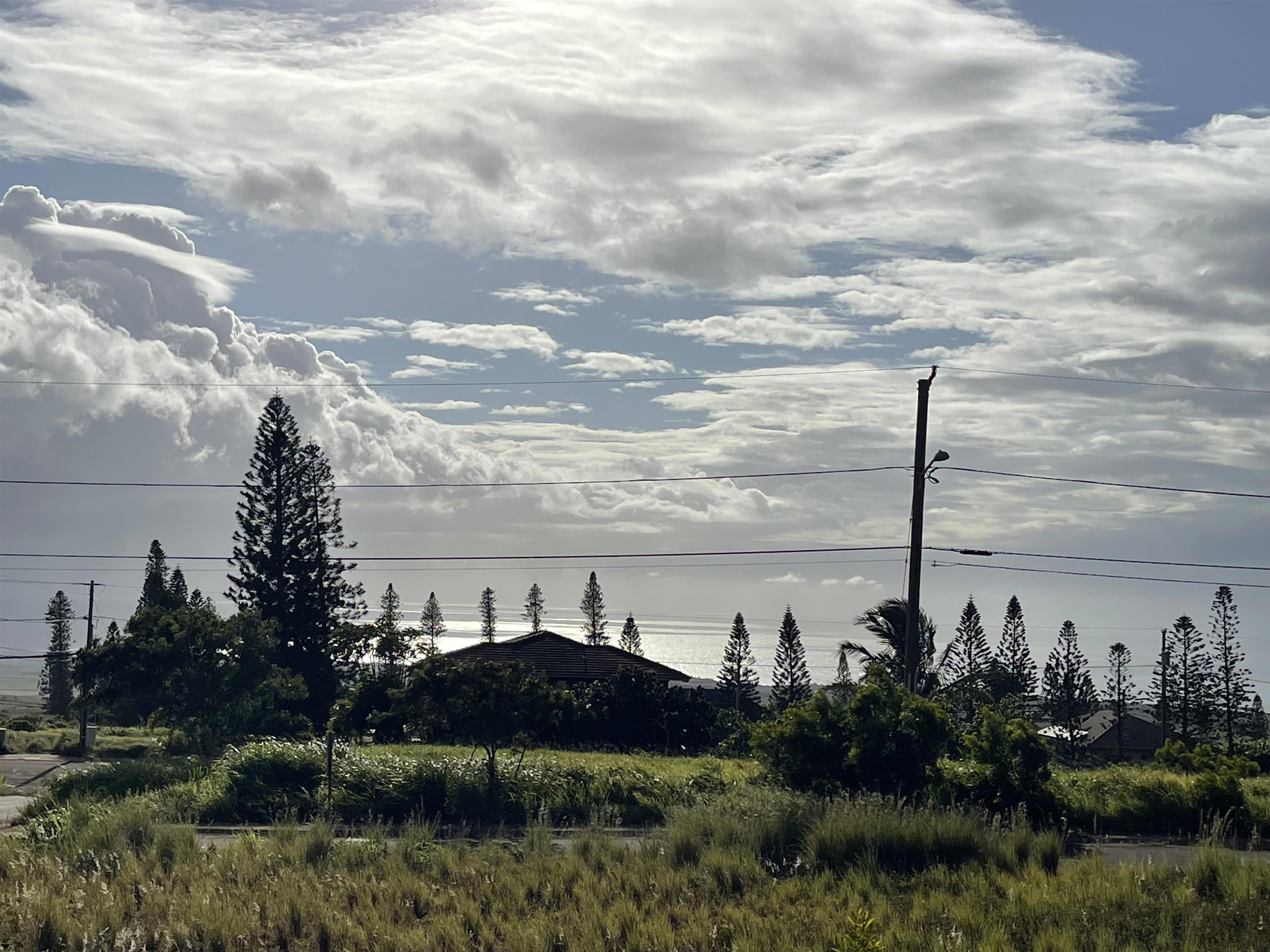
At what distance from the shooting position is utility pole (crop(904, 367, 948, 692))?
22.5 meters

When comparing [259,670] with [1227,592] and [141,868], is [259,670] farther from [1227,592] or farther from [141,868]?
[1227,592]

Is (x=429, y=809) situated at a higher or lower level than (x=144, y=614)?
lower

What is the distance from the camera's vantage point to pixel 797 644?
293 feet

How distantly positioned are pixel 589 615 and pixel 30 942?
91.3 meters

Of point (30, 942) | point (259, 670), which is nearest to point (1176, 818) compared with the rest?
point (30, 942)

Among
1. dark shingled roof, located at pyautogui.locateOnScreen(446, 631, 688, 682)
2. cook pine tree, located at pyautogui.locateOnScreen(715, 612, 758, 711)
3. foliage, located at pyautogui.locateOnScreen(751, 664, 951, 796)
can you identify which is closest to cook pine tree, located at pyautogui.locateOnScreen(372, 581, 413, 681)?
dark shingled roof, located at pyautogui.locateOnScreen(446, 631, 688, 682)

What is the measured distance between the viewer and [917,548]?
895 inches

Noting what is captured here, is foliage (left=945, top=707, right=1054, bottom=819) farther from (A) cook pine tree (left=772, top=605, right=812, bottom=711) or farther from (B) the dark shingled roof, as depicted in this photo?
(A) cook pine tree (left=772, top=605, right=812, bottom=711)

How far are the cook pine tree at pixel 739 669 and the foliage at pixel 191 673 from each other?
58.7m

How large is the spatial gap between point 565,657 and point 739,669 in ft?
155

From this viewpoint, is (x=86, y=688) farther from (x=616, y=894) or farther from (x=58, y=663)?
(x=58, y=663)

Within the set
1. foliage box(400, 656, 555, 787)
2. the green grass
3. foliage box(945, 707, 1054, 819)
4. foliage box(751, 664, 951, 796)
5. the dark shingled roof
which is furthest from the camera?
the dark shingled roof

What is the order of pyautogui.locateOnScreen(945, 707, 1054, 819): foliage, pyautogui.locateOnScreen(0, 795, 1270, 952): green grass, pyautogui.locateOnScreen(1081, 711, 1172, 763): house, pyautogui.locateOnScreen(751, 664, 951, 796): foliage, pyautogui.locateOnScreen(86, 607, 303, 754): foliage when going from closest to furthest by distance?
pyautogui.locateOnScreen(0, 795, 1270, 952): green grass
pyautogui.locateOnScreen(751, 664, 951, 796): foliage
pyautogui.locateOnScreen(945, 707, 1054, 819): foliage
pyautogui.locateOnScreen(86, 607, 303, 754): foliage
pyautogui.locateOnScreen(1081, 711, 1172, 763): house

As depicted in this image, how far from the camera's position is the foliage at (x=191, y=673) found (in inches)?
1248
